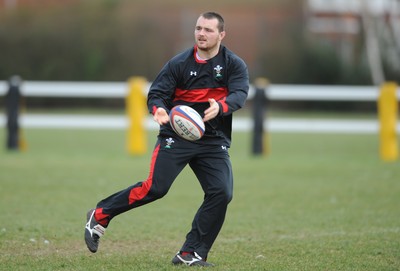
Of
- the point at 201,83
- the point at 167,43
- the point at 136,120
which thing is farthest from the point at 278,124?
the point at 167,43

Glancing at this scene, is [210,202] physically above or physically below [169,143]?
below

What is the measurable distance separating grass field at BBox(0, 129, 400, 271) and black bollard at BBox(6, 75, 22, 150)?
19.8 inches

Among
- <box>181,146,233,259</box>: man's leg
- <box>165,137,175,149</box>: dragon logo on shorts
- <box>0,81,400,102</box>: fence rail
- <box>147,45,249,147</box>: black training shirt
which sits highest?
<box>147,45,249,147</box>: black training shirt

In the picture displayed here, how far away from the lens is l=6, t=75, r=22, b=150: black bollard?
15891 millimetres

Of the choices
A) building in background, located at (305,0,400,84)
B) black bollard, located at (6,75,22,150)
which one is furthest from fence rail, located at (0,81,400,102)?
building in background, located at (305,0,400,84)

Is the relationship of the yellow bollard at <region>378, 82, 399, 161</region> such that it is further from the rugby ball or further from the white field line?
the rugby ball

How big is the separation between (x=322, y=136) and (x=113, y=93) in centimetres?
767

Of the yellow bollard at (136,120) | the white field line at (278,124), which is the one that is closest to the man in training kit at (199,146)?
the yellow bollard at (136,120)

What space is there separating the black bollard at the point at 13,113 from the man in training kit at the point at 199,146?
9409 millimetres

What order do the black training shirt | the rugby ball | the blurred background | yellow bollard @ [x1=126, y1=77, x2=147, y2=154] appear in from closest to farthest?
1. the rugby ball
2. the black training shirt
3. yellow bollard @ [x1=126, y1=77, x2=147, y2=154]
4. the blurred background

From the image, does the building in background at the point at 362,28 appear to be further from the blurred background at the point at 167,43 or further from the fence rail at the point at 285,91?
the fence rail at the point at 285,91

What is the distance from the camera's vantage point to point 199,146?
22.5 ft

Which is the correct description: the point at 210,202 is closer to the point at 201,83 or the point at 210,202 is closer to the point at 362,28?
the point at 201,83

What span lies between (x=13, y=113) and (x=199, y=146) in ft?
32.1
